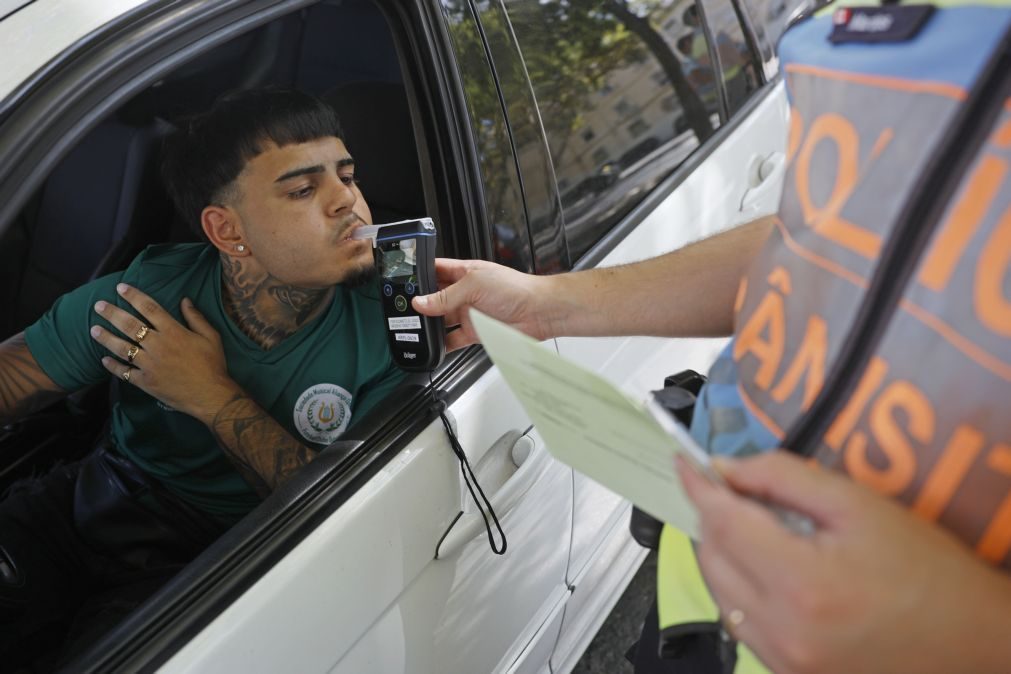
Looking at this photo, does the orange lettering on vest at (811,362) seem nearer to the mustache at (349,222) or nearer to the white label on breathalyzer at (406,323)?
the white label on breathalyzer at (406,323)

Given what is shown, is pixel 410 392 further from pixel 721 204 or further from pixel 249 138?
pixel 721 204

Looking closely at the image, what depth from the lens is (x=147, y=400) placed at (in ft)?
5.71

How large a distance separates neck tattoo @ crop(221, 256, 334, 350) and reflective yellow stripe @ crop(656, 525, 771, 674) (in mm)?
944

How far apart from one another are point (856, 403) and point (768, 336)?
0.37 ft

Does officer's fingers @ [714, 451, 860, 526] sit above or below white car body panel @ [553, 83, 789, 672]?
above

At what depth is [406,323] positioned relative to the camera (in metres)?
1.38

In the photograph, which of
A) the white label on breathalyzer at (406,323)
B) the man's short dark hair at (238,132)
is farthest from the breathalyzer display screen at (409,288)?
the man's short dark hair at (238,132)

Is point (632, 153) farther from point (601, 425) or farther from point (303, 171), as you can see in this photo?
point (601, 425)

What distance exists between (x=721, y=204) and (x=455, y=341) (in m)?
0.96

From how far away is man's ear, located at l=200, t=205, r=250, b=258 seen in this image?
173 centimetres

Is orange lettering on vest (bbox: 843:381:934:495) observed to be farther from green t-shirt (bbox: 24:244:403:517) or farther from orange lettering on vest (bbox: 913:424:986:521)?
green t-shirt (bbox: 24:244:403:517)

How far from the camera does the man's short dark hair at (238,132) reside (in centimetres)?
171

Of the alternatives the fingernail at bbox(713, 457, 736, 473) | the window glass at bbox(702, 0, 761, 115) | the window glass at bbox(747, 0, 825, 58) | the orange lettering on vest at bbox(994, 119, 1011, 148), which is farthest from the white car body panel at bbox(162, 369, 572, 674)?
the window glass at bbox(747, 0, 825, 58)

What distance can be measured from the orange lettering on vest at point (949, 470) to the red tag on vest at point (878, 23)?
310mm
